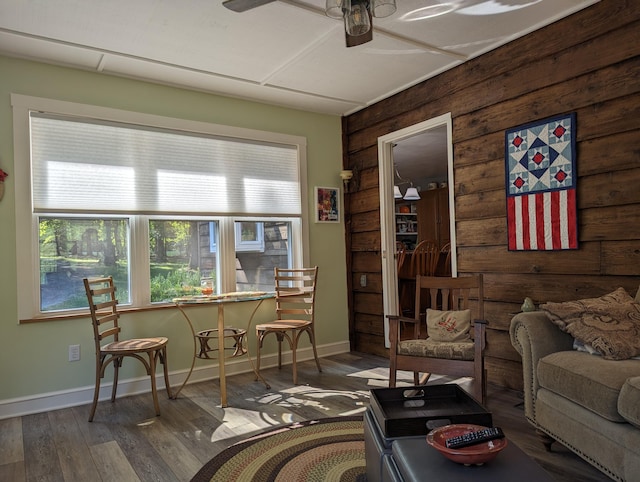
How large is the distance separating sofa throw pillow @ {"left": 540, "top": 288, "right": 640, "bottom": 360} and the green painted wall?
2573 millimetres

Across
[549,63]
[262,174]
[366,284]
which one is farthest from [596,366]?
[262,174]

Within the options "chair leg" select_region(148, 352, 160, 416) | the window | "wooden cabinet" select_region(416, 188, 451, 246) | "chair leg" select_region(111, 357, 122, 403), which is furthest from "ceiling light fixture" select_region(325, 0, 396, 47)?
"wooden cabinet" select_region(416, 188, 451, 246)

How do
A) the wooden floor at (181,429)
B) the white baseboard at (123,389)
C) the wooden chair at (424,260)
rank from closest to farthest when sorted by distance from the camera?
1. the wooden floor at (181,429)
2. the white baseboard at (123,389)
3. the wooden chair at (424,260)

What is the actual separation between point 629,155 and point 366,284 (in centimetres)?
Answer: 260

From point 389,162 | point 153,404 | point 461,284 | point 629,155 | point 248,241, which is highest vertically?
point 389,162

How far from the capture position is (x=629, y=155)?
2623mm

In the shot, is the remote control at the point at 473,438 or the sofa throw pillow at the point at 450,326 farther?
the sofa throw pillow at the point at 450,326

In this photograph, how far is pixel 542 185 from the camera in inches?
120

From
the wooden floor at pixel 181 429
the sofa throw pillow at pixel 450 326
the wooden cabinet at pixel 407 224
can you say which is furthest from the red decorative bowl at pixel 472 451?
the wooden cabinet at pixel 407 224

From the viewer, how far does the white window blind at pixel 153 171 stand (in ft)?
11.0

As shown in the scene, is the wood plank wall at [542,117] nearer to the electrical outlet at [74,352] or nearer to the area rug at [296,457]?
the area rug at [296,457]

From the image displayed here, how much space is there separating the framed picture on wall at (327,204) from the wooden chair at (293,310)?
2.17 feet

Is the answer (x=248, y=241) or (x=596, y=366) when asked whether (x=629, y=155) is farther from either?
(x=248, y=241)

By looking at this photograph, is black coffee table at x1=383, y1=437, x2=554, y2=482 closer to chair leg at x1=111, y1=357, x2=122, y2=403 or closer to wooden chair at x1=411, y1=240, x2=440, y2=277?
chair leg at x1=111, y1=357, x2=122, y2=403
